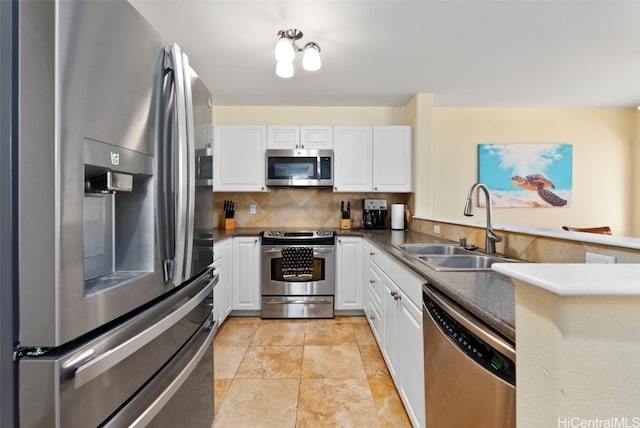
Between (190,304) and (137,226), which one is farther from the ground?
(137,226)

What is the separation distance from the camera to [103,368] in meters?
0.64

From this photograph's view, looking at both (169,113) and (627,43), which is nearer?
(169,113)

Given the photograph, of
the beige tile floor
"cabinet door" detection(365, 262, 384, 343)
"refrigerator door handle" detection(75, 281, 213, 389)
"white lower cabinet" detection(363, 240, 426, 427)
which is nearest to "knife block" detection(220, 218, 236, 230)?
the beige tile floor

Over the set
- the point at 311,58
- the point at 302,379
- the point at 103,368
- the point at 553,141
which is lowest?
the point at 302,379

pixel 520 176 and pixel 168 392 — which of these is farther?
pixel 520 176

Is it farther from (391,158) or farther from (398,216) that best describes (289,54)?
(398,216)

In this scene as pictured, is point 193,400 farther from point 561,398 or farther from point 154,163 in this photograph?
Answer: point 561,398

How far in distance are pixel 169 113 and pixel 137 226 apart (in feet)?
1.21

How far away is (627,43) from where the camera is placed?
2160mm

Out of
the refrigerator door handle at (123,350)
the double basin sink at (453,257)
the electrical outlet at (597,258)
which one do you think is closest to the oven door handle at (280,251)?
the double basin sink at (453,257)

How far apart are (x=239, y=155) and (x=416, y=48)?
6.69ft

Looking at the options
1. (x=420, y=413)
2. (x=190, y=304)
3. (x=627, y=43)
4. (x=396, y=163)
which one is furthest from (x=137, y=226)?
(x=627, y=43)

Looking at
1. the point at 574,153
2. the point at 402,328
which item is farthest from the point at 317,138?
the point at 574,153

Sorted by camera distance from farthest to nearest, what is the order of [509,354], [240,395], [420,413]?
1. [240,395]
2. [420,413]
3. [509,354]
